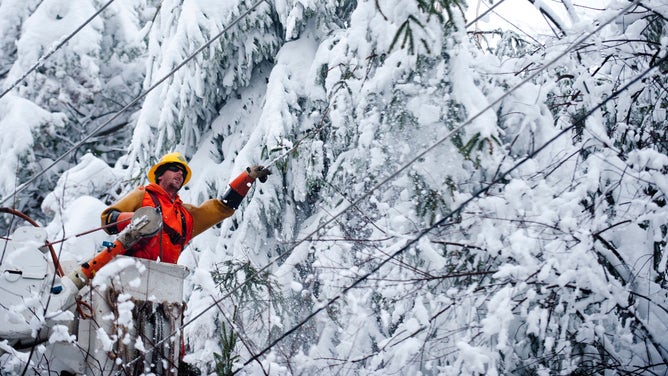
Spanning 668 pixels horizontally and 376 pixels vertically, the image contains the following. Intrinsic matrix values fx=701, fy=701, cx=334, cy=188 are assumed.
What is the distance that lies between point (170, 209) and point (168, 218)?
0.12 m

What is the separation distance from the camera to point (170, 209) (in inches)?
185

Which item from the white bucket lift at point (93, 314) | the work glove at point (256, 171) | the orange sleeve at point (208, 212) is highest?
the work glove at point (256, 171)

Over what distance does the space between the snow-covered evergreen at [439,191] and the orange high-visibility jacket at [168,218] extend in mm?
411

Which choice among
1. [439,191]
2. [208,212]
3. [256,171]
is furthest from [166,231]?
[439,191]

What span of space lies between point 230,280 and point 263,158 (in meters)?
1.15

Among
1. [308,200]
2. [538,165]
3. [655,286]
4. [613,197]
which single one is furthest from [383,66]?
[308,200]

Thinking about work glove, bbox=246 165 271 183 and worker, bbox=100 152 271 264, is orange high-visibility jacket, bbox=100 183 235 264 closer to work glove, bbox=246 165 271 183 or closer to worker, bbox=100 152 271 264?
worker, bbox=100 152 271 264

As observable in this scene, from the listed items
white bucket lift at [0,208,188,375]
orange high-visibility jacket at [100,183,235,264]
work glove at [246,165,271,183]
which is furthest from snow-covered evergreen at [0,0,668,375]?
work glove at [246,165,271,183]

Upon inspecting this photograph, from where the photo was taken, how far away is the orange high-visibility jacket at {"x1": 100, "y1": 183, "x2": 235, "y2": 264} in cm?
441

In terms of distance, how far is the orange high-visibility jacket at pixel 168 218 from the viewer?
4406mm

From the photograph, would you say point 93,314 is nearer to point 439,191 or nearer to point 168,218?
point 168,218

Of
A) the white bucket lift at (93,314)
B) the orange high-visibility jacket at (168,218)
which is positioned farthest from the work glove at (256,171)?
the white bucket lift at (93,314)

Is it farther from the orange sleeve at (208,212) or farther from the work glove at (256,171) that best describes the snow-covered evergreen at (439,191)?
the work glove at (256,171)

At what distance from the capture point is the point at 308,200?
6277 mm
